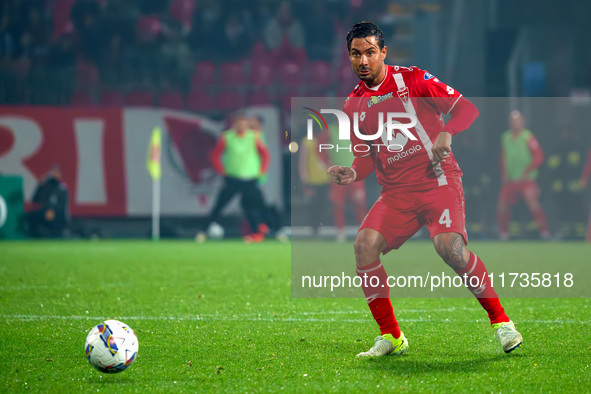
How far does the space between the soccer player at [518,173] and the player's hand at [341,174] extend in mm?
11188

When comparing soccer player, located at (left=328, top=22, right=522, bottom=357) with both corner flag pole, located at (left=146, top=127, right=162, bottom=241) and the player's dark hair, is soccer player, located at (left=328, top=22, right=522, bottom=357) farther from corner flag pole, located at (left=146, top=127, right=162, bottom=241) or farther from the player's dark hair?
corner flag pole, located at (left=146, top=127, right=162, bottom=241)

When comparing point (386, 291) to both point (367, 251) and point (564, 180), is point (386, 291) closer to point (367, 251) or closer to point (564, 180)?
point (367, 251)

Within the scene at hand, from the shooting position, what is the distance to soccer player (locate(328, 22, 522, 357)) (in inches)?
167

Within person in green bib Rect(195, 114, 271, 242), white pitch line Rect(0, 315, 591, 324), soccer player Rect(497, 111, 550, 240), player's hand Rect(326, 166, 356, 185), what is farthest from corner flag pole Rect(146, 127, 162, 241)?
player's hand Rect(326, 166, 356, 185)

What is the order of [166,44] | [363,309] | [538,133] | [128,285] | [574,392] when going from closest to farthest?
1. [574,392]
2. [363,309]
3. [128,285]
4. [538,133]
5. [166,44]

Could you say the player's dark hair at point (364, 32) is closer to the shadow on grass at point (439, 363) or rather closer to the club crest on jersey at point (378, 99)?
the club crest on jersey at point (378, 99)

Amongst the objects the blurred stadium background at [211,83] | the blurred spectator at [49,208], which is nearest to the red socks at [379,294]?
the blurred stadium background at [211,83]

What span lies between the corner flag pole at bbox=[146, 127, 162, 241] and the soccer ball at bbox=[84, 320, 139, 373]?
39.0 feet

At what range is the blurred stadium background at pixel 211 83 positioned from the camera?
16188mm

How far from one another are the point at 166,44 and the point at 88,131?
3.13 meters

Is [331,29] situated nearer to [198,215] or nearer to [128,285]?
[198,215]

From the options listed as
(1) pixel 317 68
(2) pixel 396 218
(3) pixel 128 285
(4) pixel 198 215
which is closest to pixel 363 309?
(2) pixel 396 218

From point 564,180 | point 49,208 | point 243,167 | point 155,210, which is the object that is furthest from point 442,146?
point 49,208

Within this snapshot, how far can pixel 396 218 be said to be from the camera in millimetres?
4371
